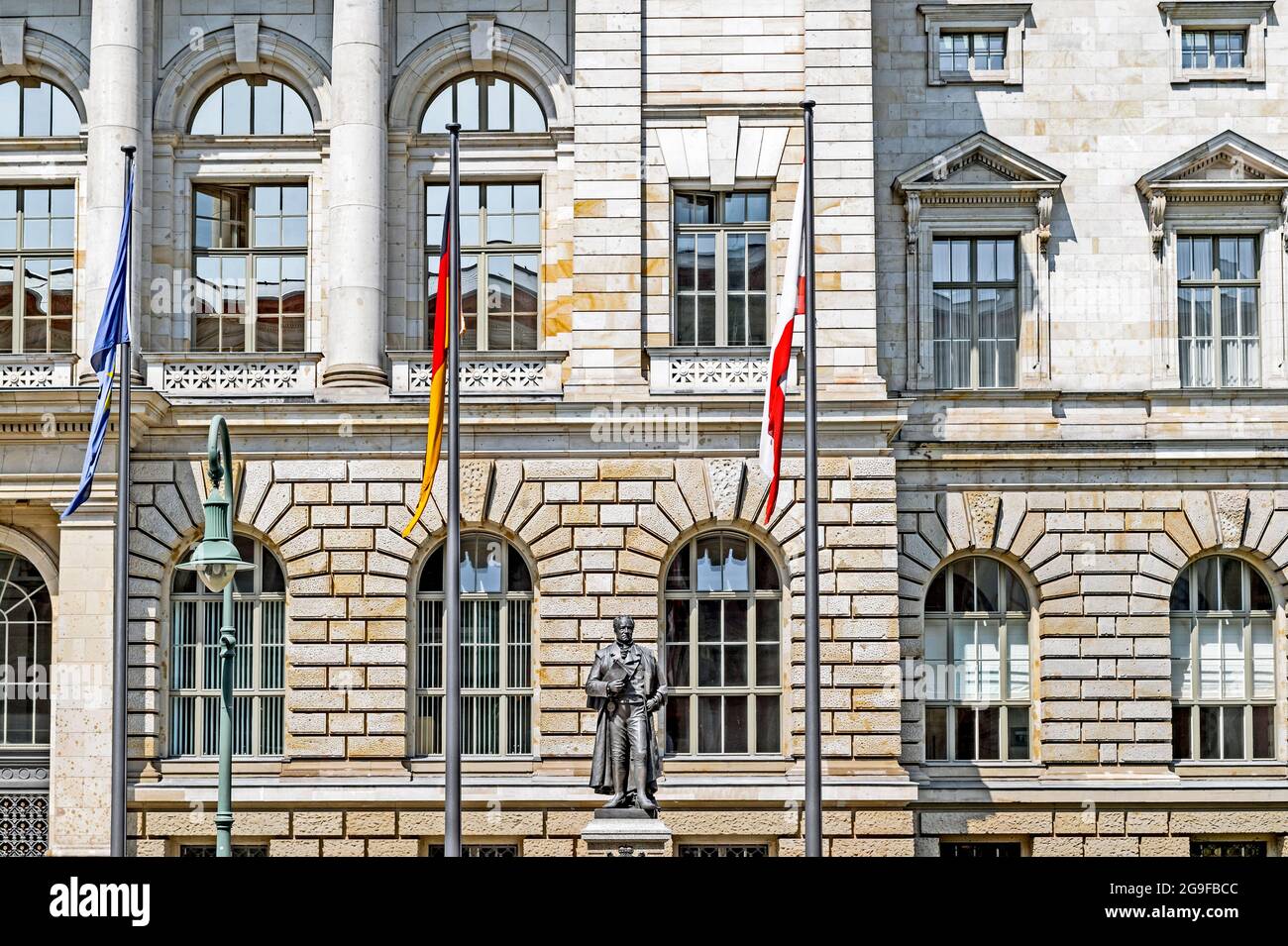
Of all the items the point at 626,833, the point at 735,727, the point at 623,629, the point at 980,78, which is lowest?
the point at 626,833

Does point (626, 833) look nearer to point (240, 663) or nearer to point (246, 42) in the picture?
point (240, 663)

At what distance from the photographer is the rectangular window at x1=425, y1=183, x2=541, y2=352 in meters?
32.9

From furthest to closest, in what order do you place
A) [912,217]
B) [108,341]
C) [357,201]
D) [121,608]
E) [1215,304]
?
[1215,304], [912,217], [357,201], [108,341], [121,608]

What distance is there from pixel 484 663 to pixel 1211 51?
16767 millimetres

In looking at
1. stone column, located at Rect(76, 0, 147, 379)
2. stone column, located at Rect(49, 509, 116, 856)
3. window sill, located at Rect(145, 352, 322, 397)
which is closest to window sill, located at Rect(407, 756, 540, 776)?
stone column, located at Rect(49, 509, 116, 856)

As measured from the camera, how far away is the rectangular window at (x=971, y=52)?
1339 inches

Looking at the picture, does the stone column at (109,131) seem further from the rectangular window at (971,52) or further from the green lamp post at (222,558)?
the rectangular window at (971,52)

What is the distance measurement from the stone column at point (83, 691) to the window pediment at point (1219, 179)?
1857 centimetres

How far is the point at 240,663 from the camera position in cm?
3195

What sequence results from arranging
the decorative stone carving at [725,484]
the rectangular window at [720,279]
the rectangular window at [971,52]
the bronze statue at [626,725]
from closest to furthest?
the bronze statue at [626,725] < the decorative stone carving at [725,484] < the rectangular window at [720,279] < the rectangular window at [971,52]

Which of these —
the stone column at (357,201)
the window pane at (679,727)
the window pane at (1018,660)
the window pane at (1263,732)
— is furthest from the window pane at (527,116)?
the window pane at (1263,732)

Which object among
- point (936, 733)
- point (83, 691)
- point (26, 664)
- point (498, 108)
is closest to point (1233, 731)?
point (936, 733)

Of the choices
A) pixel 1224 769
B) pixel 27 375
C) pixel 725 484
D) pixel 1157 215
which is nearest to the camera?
pixel 725 484
